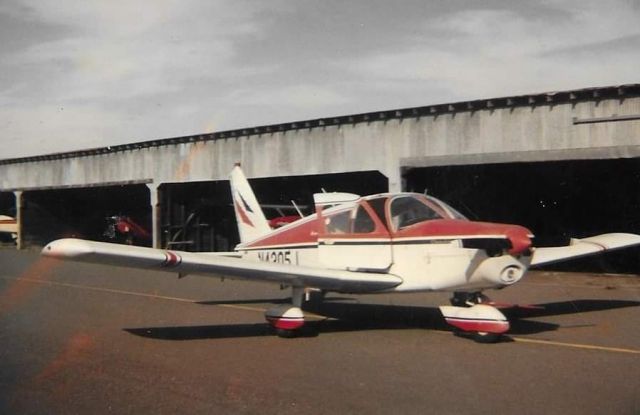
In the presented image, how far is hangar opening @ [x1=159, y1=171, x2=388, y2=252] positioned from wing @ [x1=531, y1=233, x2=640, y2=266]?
1636cm

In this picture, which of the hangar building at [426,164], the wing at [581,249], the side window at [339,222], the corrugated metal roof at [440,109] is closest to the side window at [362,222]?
the side window at [339,222]

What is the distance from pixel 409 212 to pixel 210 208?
916 inches

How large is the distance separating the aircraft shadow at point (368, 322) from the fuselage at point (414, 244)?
40.0 inches

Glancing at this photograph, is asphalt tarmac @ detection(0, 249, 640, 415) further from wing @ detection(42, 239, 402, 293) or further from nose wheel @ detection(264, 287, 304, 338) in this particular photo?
wing @ detection(42, 239, 402, 293)

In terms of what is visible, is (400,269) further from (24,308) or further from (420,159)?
(420,159)

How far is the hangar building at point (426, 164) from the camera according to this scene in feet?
57.8

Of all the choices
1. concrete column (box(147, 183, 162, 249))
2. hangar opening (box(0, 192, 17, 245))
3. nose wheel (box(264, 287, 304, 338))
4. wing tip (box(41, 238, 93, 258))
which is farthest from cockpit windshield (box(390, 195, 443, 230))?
hangar opening (box(0, 192, 17, 245))

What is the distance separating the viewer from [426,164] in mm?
19547

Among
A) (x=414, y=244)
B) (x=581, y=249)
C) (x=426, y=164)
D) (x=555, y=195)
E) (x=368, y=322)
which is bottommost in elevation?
(x=368, y=322)

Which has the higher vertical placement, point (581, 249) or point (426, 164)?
point (426, 164)

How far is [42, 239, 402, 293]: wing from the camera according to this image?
24.2 ft

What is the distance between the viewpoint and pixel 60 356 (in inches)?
294

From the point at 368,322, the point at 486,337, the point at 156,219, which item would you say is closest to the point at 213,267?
the point at 368,322

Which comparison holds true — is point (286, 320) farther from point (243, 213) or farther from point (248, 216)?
point (243, 213)
